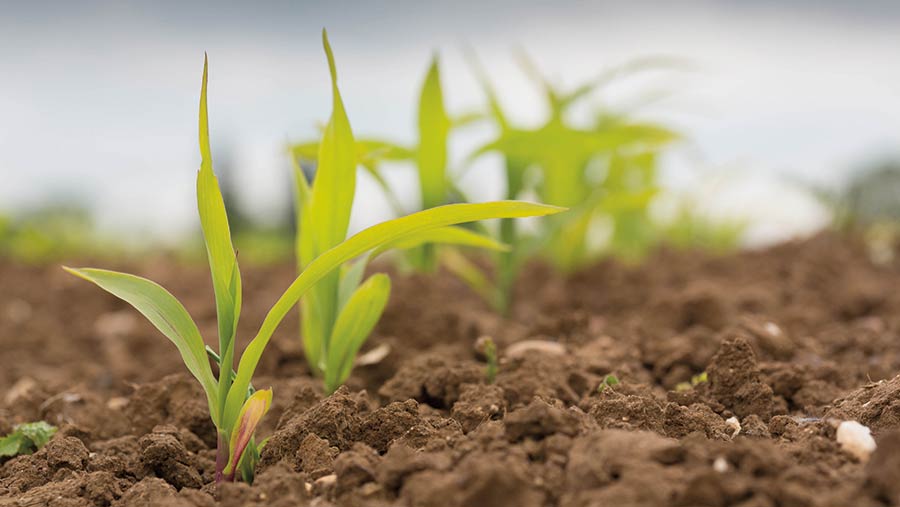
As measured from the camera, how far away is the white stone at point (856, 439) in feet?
3.72

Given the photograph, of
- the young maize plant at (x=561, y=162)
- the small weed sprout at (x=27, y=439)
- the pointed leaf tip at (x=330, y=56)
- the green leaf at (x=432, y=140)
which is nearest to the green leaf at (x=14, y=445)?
the small weed sprout at (x=27, y=439)

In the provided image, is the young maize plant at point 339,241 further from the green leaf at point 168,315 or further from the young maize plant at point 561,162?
the young maize plant at point 561,162

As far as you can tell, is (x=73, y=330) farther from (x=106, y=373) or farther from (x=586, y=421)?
(x=586, y=421)

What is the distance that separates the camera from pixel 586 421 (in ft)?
3.89

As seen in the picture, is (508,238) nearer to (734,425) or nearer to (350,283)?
(350,283)

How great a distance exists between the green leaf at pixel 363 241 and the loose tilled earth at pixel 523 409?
13cm

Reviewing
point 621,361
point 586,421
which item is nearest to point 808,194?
point 621,361

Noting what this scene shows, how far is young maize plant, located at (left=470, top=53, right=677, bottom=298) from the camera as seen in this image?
8.00 feet

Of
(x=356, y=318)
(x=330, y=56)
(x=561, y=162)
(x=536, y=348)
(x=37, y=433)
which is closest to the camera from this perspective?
(x=330, y=56)

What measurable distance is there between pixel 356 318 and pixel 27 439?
2.21ft

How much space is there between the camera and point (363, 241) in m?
1.27

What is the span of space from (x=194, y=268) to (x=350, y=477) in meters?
4.03

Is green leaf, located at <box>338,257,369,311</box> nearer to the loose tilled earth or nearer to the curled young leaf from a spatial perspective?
the loose tilled earth

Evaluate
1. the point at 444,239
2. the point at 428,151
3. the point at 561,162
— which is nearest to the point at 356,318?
the point at 444,239
